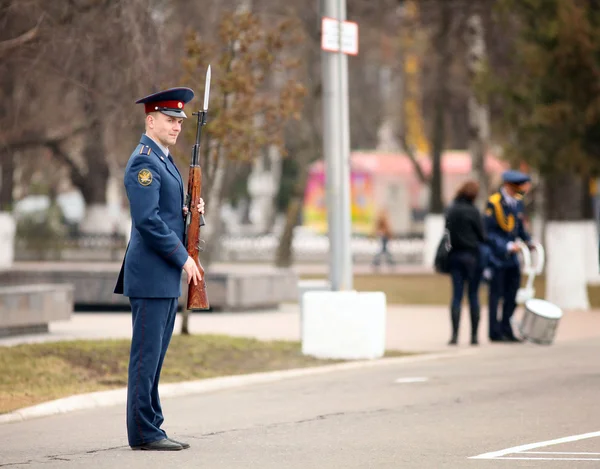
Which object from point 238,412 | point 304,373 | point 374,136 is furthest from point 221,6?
point 374,136

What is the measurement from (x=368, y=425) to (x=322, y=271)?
2940 centimetres

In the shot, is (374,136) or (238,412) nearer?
(238,412)

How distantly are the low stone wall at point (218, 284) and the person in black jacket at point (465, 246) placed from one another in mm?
6268

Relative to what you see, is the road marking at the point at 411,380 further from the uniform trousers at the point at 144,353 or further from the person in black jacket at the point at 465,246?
the uniform trousers at the point at 144,353

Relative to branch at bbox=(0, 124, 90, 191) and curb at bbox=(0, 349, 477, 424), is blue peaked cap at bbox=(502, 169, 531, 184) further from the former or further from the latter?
branch at bbox=(0, 124, 90, 191)

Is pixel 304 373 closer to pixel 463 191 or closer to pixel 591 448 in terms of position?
pixel 463 191

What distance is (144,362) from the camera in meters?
8.92

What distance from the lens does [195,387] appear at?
1336cm

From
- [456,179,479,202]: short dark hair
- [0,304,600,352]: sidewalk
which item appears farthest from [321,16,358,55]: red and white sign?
[0,304,600,352]: sidewalk

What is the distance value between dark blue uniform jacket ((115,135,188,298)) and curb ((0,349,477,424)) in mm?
2766

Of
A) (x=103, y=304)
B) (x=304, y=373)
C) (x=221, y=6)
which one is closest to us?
(x=304, y=373)

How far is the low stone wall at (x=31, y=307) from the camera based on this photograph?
17797 mm

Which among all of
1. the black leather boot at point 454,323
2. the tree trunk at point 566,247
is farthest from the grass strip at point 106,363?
the tree trunk at point 566,247

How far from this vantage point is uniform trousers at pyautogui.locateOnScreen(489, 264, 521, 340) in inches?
698
